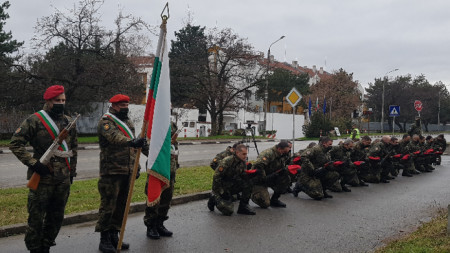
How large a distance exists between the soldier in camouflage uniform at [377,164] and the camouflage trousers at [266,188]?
15.8 ft

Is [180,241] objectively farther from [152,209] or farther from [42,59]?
[42,59]

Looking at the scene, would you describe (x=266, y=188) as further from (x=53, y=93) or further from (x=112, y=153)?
(x=53, y=93)

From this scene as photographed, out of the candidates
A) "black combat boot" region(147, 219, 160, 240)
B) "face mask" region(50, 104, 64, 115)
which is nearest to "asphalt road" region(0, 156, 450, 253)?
"black combat boot" region(147, 219, 160, 240)

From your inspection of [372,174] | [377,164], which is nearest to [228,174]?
[372,174]

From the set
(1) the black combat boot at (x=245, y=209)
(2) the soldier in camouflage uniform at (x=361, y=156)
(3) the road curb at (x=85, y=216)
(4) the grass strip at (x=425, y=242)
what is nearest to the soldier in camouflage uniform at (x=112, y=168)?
(3) the road curb at (x=85, y=216)

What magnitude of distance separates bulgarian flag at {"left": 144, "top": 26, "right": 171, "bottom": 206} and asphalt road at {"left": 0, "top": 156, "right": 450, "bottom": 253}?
1346 millimetres

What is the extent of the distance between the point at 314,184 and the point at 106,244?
582 cm

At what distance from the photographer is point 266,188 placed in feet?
29.5

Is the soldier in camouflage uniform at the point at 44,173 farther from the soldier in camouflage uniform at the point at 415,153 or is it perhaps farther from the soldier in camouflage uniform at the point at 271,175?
the soldier in camouflage uniform at the point at 415,153

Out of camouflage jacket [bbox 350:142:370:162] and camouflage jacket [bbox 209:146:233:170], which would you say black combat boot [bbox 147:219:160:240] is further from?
camouflage jacket [bbox 350:142:370:162]

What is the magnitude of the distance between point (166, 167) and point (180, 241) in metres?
1.79

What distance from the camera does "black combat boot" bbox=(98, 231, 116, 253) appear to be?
5.52 m

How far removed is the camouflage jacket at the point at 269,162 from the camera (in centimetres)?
879

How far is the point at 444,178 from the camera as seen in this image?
48.3 ft
